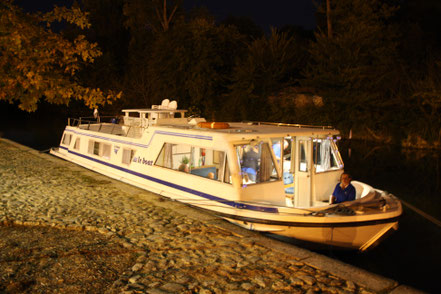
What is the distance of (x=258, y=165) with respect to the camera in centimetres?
934

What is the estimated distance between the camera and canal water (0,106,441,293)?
29.4 ft

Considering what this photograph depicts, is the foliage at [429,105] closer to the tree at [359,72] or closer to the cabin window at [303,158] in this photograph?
the tree at [359,72]

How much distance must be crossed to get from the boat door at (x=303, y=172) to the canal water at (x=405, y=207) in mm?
1588

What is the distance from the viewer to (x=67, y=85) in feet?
28.5

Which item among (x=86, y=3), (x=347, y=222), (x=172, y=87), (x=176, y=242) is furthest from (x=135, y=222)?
(x=86, y=3)

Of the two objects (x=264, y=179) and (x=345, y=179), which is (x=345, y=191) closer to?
(x=345, y=179)

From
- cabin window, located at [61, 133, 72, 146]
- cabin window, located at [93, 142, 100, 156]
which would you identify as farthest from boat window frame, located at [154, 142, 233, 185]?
cabin window, located at [61, 133, 72, 146]

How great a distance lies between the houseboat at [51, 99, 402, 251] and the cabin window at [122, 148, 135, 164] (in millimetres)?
337

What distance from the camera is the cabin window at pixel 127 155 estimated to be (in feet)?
43.6

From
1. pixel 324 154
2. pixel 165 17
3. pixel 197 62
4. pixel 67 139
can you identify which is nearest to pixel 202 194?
pixel 324 154

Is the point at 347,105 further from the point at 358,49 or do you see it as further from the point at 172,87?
the point at 172,87

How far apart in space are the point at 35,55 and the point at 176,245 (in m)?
5.17

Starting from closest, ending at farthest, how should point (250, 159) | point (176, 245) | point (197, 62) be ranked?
point (176, 245) < point (250, 159) < point (197, 62)

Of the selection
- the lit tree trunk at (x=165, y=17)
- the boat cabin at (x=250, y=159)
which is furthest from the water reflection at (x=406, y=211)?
the lit tree trunk at (x=165, y=17)
